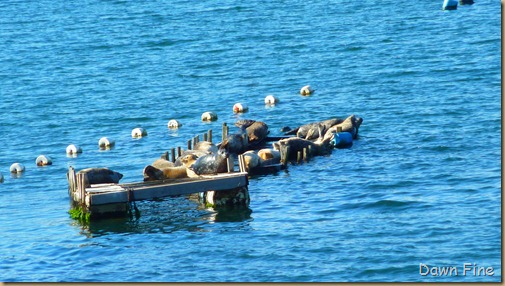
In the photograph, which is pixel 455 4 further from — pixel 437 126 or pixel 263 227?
pixel 263 227

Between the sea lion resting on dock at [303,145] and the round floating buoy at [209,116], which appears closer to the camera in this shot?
the sea lion resting on dock at [303,145]

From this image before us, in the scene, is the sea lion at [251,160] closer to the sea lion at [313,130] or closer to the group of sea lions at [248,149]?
the group of sea lions at [248,149]

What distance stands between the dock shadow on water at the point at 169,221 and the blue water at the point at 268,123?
0.35ft

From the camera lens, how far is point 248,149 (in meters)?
46.4

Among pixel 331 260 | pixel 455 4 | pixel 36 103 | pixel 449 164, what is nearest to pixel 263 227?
pixel 331 260

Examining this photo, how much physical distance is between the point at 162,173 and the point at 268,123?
15.1 metres

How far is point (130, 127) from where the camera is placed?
57.8 m

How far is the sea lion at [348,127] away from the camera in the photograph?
4736 centimetres

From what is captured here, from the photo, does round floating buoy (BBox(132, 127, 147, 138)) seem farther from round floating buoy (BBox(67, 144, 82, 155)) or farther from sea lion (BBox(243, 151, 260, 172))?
sea lion (BBox(243, 151, 260, 172))

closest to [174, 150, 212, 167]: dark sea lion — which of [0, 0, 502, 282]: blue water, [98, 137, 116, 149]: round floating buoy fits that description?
[0, 0, 502, 282]: blue water

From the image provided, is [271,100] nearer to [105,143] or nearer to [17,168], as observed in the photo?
[105,143]

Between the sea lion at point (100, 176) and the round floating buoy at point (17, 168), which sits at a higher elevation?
the sea lion at point (100, 176)

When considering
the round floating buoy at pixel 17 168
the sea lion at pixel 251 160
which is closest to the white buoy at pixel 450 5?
the sea lion at pixel 251 160

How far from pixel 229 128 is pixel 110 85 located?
67.0ft
